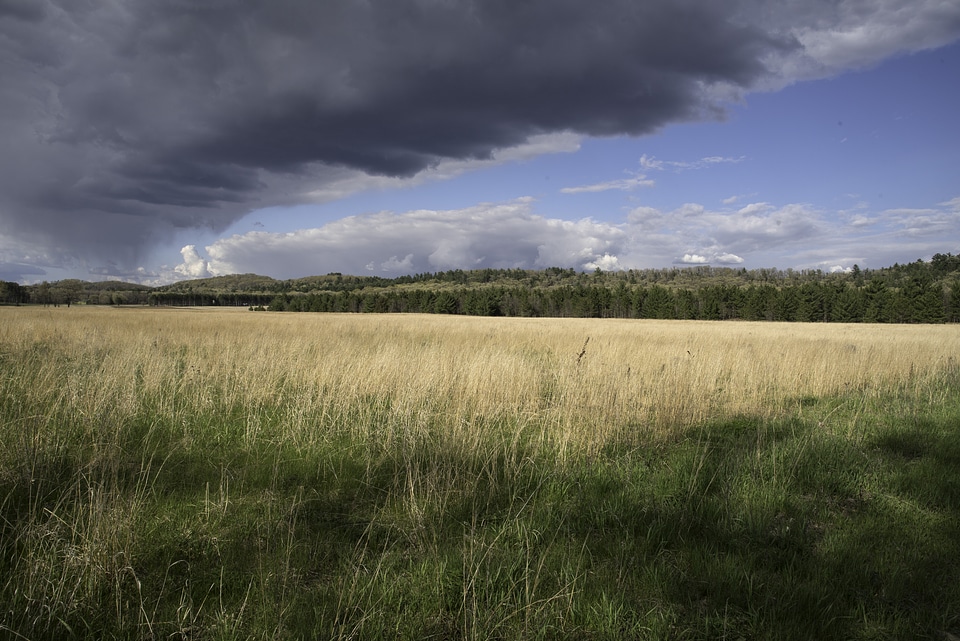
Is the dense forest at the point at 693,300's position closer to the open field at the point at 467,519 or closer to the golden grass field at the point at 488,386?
the golden grass field at the point at 488,386

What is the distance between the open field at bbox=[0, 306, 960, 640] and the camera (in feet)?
8.38

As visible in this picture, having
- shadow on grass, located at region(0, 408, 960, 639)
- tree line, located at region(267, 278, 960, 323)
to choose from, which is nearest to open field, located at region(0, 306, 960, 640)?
shadow on grass, located at region(0, 408, 960, 639)

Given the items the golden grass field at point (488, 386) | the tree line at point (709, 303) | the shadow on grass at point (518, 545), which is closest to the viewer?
the shadow on grass at point (518, 545)

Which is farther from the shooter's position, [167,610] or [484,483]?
[484,483]

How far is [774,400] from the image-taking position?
8.42 meters

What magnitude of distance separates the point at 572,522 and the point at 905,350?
1668 cm

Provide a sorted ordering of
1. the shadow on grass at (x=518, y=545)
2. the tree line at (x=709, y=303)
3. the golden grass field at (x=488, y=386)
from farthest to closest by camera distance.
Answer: the tree line at (x=709, y=303) → the golden grass field at (x=488, y=386) → the shadow on grass at (x=518, y=545)

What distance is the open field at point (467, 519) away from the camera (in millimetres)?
2553

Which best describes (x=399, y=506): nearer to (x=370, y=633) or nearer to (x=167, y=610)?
(x=370, y=633)

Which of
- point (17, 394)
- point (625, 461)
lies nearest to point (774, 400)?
point (625, 461)

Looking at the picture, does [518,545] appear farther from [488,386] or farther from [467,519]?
[488,386]

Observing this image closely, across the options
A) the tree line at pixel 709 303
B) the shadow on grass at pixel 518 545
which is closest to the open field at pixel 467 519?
the shadow on grass at pixel 518 545

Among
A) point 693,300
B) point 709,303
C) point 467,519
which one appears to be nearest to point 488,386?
point 467,519

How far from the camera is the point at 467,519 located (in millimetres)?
3680
